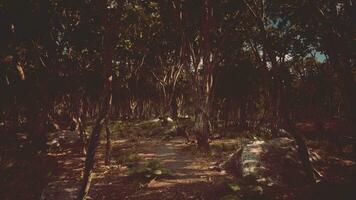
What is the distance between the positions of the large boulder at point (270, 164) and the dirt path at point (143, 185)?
43.5 inches

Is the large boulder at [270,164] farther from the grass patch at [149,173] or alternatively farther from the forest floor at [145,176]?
the grass patch at [149,173]

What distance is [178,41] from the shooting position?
27.7 m

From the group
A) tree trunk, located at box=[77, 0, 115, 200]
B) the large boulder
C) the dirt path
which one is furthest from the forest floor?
tree trunk, located at box=[77, 0, 115, 200]

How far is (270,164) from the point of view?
1362 cm

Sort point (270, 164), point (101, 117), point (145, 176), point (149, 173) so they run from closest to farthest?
point (101, 117) → point (270, 164) → point (145, 176) → point (149, 173)

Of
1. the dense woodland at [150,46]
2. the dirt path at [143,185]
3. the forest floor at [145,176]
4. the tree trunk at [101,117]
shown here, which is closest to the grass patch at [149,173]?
the forest floor at [145,176]

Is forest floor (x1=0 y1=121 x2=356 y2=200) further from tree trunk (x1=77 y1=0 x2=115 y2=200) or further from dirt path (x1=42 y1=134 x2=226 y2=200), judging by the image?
tree trunk (x1=77 y1=0 x2=115 y2=200)

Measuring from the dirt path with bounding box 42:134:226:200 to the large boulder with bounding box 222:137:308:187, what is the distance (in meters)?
1.11

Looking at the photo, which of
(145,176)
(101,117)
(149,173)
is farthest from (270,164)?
(101,117)

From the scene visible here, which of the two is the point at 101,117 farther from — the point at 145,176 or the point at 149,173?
the point at 149,173

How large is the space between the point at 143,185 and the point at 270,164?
5118mm

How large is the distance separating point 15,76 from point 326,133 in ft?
79.7

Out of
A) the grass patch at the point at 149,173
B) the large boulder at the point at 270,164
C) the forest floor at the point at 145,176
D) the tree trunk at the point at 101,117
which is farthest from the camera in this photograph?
the grass patch at the point at 149,173

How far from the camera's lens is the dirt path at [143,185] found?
478 inches
